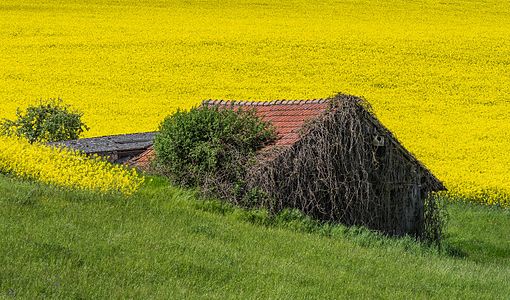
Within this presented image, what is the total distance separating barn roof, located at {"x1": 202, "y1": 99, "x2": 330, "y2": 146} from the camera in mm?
17031

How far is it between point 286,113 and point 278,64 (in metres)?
20.1

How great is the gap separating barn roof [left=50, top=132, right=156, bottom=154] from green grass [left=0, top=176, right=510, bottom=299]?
15.0 feet

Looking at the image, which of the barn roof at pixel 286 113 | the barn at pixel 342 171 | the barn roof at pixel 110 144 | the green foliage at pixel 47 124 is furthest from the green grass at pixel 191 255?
the green foliage at pixel 47 124

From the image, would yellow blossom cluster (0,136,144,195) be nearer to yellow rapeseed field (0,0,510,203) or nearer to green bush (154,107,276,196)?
green bush (154,107,276,196)

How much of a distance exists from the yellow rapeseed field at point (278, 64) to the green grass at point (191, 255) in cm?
832

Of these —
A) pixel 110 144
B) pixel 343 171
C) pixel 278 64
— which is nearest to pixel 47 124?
pixel 110 144

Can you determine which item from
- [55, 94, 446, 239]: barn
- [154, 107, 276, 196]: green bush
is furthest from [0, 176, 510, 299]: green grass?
[154, 107, 276, 196]: green bush

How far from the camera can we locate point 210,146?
661 inches

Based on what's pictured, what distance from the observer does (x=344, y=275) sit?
39.3ft

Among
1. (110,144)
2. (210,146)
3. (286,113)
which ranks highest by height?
(286,113)

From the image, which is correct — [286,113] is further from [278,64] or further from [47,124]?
[278,64]

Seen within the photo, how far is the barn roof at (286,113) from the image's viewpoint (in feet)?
55.9

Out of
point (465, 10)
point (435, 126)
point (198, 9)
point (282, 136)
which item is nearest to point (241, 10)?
point (198, 9)

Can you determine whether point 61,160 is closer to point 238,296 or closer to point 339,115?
point 339,115
